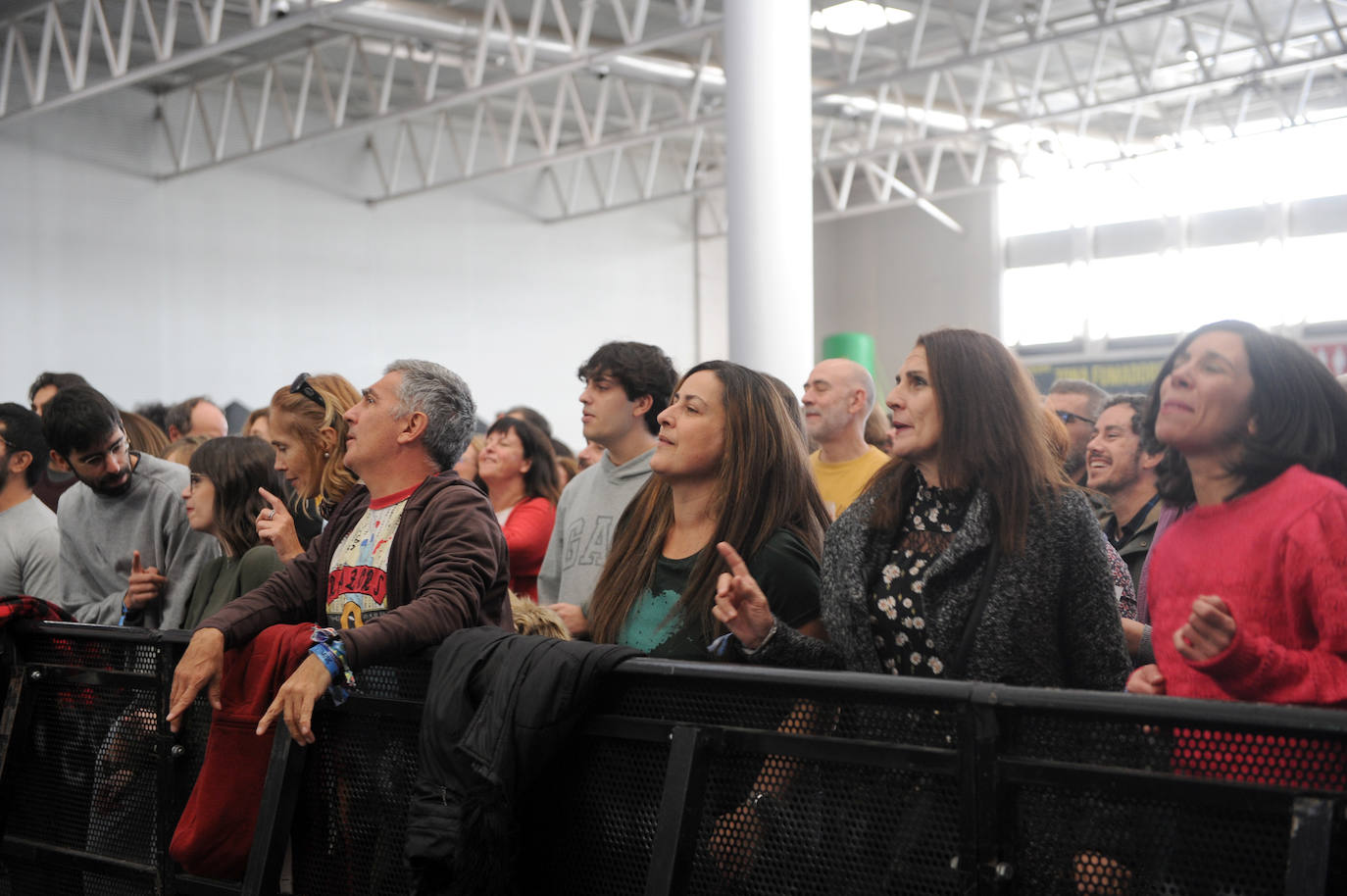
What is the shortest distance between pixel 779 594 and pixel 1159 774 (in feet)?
3.44

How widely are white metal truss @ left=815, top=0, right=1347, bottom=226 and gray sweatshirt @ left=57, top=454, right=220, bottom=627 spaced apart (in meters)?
9.03

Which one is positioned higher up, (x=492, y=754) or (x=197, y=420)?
(x=197, y=420)

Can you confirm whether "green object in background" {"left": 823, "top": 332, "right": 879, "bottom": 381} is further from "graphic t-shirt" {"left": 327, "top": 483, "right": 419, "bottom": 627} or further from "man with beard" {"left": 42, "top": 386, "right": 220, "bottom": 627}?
"graphic t-shirt" {"left": 327, "top": 483, "right": 419, "bottom": 627}

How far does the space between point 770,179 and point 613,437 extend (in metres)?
1.96

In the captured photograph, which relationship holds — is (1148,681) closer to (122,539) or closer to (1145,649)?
(1145,649)

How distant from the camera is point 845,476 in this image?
4.40 metres

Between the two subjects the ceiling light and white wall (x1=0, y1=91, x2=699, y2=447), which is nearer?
the ceiling light

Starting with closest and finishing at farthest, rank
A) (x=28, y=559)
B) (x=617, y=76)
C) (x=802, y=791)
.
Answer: (x=802, y=791)
(x=28, y=559)
(x=617, y=76)

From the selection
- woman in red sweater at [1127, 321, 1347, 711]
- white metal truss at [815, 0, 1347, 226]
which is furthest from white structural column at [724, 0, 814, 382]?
white metal truss at [815, 0, 1347, 226]

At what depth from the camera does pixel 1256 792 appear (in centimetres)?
157

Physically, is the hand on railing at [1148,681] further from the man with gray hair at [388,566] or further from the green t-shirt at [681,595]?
the man with gray hair at [388,566]

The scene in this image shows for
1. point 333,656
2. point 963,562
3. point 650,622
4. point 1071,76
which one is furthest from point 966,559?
point 1071,76

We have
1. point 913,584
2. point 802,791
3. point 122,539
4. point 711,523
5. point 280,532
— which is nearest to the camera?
point 802,791

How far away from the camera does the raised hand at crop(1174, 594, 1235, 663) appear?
1.76 m
